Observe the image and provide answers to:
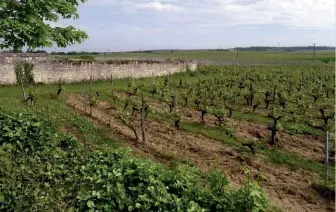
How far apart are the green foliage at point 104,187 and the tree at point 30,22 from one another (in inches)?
159

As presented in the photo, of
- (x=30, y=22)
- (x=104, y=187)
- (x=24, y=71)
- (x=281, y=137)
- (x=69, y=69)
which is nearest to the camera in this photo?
(x=104, y=187)

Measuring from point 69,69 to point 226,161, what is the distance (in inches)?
810

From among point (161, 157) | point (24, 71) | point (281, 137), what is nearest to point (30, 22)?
point (161, 157)

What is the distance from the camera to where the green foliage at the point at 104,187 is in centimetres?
598

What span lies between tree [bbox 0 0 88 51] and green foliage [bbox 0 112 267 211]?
13.2 feet

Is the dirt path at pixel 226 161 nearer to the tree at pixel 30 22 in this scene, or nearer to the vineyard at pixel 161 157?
the vineyard at pixel 161 157

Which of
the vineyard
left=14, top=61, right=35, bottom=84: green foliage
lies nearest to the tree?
the vineyard

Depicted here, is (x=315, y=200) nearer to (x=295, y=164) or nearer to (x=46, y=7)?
(x=295, y=164)

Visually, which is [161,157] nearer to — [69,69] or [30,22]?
[30,22]

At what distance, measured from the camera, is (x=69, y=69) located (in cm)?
3031

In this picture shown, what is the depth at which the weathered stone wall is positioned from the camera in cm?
2708

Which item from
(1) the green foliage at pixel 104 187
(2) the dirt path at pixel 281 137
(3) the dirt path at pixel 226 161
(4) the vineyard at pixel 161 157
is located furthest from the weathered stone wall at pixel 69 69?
(1) the green foliage at pixel 104 187

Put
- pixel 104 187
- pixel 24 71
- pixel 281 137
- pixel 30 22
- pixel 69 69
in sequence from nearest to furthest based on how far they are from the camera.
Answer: pixel 104 187 < pixel 30 22 < pixel 281 137 < pixel 24 71 < pixel 69 69

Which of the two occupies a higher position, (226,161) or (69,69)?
(69,69)
